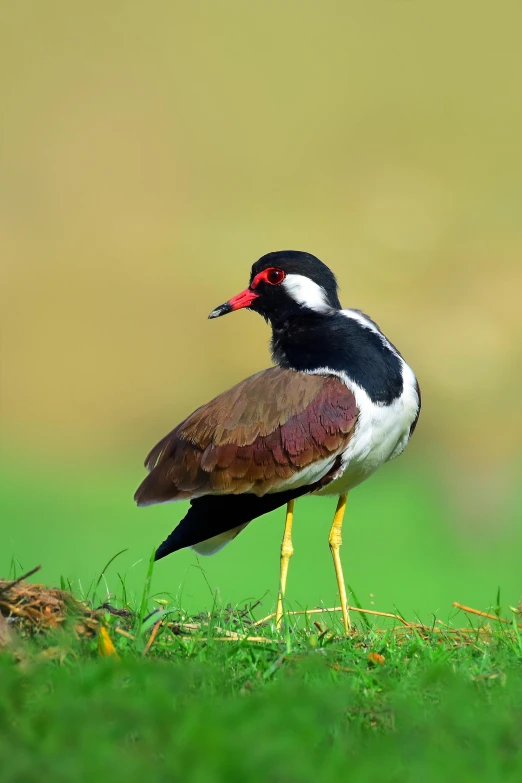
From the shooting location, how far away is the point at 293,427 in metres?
4.24

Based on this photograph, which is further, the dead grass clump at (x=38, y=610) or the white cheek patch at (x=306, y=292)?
the white cheek patch at (x=306, y=292)

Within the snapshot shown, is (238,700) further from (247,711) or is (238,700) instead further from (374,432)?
(374,432)

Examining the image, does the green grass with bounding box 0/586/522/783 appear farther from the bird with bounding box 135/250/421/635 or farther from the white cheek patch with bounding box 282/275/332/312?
the white cheek patch with bounding box 282/275/332/312

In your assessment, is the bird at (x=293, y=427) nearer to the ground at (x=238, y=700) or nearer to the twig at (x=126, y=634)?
the ground at (x=238, y=700)

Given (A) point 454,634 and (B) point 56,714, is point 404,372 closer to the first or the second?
(A) point 454,634

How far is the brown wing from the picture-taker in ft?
13.8

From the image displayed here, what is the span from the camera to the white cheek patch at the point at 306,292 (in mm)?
4785

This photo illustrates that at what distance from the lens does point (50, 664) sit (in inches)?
119

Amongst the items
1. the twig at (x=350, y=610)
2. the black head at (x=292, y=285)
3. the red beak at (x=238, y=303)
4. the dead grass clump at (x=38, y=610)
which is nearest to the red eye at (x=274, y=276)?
the black head at (x=292, y=285)

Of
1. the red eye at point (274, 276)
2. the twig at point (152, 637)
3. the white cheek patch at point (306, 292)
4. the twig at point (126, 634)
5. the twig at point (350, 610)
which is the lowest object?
the twig at point (350, 610)

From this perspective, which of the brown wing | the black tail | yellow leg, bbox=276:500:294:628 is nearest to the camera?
the brown wing

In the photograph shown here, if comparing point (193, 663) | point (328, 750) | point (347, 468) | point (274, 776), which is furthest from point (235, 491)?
point (274, 776)

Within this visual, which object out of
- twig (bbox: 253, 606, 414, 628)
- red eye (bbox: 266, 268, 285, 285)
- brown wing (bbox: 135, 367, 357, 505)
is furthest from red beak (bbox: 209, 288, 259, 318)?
twig (bbox: 253, 606, 414, 628)

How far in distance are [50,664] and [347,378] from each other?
1.87 m
